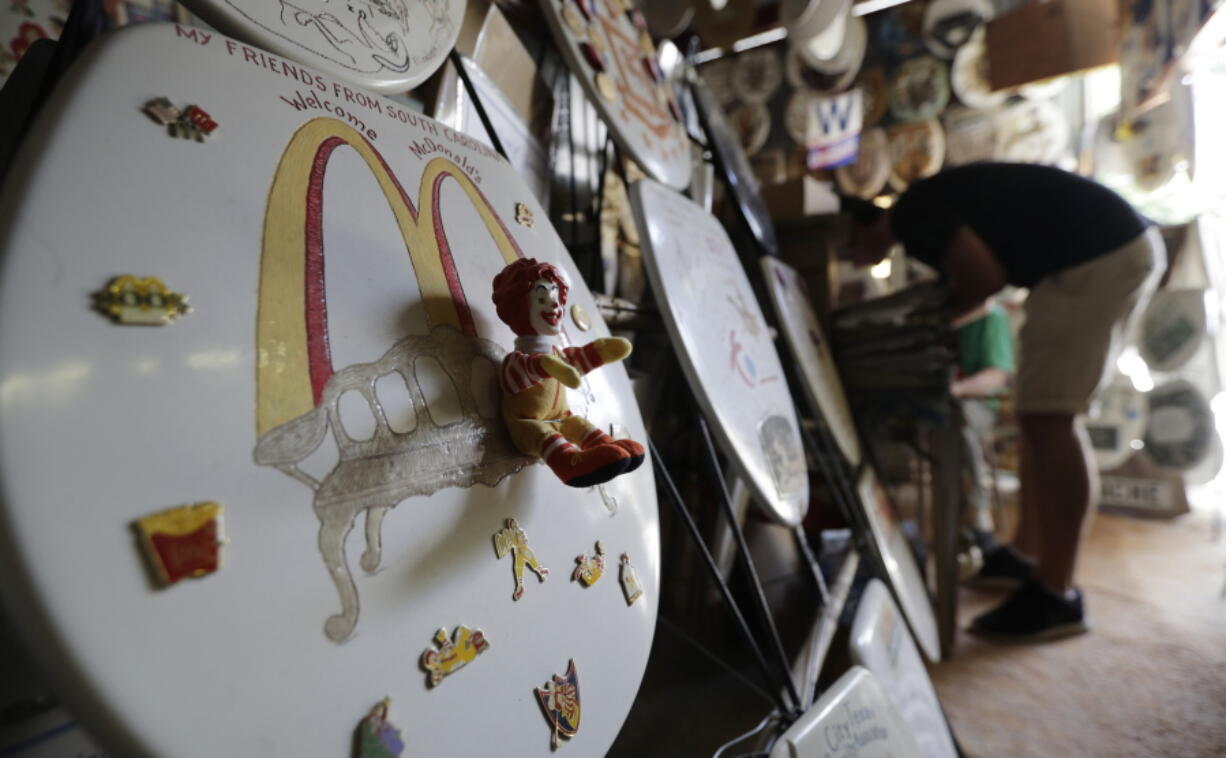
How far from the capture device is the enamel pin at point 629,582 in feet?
1.50

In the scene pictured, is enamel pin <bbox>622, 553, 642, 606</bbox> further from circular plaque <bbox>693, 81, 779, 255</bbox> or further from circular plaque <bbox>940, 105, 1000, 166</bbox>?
circular plaque <bbox>940, 105, 1000, 166</bbox>

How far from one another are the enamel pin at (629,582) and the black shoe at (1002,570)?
6.25ft

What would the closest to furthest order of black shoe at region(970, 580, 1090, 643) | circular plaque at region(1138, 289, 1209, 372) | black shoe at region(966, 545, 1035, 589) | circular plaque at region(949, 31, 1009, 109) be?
black shoe at region(970, 580, 1090, 643), black shoe at region(966, 545, 1035, 589), circular plaque at region(1138, 289, 1209, 372), circular plaque at region(949, 31, 1009, 109)

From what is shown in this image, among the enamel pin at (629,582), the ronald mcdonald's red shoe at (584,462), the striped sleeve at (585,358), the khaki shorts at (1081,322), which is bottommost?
the khaki shorts at (1081,322)

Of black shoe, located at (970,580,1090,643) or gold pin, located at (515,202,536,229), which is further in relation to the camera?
black shoe, located at (970,580,1090,643)

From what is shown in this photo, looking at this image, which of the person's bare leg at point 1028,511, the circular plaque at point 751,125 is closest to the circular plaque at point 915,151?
the circular plaque at point 751,125

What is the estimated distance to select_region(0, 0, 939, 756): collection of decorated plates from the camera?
8.6 inches

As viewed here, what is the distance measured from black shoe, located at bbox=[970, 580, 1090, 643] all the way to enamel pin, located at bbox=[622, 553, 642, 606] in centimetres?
146

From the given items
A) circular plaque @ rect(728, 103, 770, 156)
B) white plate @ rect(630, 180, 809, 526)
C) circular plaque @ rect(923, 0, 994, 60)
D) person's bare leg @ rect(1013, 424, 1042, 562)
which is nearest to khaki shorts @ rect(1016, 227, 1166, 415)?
person's bare leg @ rect(1013, 424, 1042, 562)

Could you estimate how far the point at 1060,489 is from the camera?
4.66ft

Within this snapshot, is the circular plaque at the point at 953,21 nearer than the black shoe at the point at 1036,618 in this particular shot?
No

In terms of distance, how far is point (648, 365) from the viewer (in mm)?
1215

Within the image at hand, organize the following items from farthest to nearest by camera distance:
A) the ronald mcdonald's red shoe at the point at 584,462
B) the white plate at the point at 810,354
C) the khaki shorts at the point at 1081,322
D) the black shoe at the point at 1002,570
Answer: the black shoe at the point at 1002,570 < the khaki shorts at the point at 1081,322 < the white plate at the point at 810,354 < the ronald mcdonald's red shoe at the point at 584,462

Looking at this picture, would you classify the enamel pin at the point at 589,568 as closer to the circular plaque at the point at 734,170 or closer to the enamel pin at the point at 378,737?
the enamel pin at the point at 378,737
